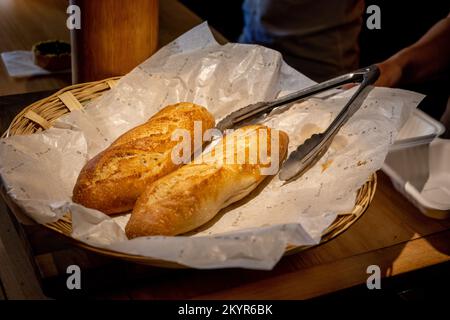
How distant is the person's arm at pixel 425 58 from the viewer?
1.64m

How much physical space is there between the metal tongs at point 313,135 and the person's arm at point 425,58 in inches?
13.9

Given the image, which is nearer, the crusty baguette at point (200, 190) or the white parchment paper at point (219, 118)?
the white parchment paper at point (219, 118)

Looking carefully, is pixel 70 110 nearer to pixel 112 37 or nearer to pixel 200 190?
pixel 112 37

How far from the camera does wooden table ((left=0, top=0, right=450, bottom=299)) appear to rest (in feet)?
2.86

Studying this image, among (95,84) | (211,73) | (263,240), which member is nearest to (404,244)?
(263,240)

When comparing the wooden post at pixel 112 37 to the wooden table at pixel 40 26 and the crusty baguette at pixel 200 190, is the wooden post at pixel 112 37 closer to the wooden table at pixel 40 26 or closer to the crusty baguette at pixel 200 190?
the wooden table at pixel 40 26

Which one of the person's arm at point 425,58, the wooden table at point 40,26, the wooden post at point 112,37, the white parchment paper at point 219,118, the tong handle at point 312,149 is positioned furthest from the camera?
the person's arm at point 425,58

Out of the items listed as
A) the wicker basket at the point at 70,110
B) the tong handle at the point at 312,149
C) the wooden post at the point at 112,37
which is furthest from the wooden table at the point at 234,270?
the wooden post at the point at 112,37

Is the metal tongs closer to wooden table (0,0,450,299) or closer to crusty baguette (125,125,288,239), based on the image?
crusty baguette (125,125,288,239)

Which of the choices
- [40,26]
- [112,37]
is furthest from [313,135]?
[40,26]

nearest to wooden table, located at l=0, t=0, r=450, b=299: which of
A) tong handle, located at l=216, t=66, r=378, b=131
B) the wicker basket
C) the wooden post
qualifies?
the wicker basket

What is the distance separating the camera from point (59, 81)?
152 cm

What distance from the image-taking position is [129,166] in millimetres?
1085

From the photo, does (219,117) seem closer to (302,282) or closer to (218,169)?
(218,169)
